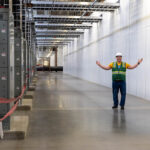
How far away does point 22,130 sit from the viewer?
525 cm

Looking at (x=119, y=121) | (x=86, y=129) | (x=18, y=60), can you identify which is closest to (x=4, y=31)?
(x=86, y=129)

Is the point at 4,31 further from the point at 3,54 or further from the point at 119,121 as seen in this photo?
the point at 119,121

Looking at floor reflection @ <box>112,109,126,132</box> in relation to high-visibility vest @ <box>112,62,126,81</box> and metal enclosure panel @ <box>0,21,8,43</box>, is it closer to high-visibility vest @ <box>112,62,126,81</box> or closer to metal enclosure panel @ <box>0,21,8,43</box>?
high-visibility vest @ <box>112,62,126,81</box>

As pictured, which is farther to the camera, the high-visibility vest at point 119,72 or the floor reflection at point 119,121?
the high-visibility vest at point 119,72

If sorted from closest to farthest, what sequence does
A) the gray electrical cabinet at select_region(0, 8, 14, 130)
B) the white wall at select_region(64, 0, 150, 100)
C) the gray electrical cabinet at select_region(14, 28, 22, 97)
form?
the gray electrical cabinet at select_region(0, 8, 14, 130), the gray electrical cabinet at select_region(14, 28, 22, 97), the white wall at select_region(64, 0, 150, 100)

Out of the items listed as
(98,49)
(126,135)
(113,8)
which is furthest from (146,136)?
(98,49)

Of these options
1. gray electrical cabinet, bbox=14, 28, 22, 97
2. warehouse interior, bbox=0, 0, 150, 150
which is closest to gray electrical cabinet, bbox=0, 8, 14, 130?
warehouse interior, bbox=0, 0, 150, 150

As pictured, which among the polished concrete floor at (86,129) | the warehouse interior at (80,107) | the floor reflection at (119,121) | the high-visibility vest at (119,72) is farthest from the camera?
the high-visibility vest at (119,72)

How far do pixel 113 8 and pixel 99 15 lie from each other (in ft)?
14.5

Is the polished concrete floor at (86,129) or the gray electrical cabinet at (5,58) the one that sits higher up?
the gray electrical cabinet at (5,58)

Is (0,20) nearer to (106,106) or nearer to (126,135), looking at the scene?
(126,135)

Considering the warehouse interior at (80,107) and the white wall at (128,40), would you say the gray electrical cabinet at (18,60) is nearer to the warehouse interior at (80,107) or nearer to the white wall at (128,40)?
the warehouse interior at (80,107)

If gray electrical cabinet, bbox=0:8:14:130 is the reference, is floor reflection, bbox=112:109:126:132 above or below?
below

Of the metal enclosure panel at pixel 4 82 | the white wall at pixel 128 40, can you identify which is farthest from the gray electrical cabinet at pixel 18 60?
the white wall at pixel 128 40
